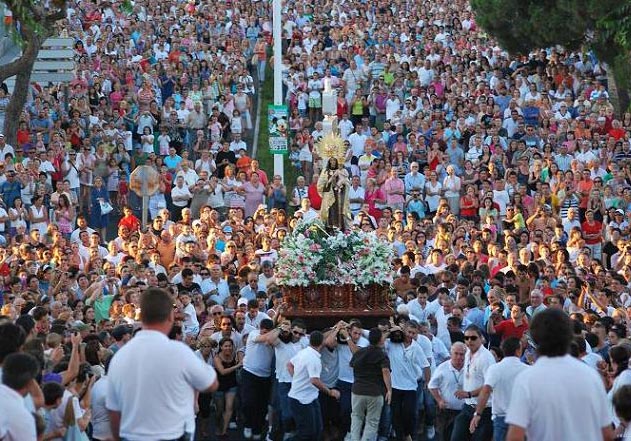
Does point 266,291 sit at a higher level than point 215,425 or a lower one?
higher

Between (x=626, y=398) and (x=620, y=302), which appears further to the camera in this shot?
(x=620, y=302)

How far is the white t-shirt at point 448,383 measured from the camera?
17.2 meters

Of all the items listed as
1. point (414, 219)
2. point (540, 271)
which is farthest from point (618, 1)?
point (540, 271)

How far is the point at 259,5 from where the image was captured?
4147 cm

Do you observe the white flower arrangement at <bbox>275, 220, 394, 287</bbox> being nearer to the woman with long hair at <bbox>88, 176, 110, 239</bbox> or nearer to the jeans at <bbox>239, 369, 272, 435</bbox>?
the jeans at <bbox>239, 369, 272, 435</bbox>

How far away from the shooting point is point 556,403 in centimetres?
930

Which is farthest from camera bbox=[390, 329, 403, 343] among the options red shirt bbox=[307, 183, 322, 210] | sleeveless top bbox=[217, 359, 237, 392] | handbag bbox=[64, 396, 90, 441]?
red shirt bbox=[307, 183, 322, 210]

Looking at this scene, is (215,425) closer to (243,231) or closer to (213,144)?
(243,231)

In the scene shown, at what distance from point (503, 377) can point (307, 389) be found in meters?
3.83

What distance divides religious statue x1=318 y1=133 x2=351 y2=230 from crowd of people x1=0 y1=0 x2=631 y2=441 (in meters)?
0.09

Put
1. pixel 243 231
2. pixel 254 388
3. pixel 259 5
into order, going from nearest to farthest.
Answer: pixel 254 388 → pixel 243 231 → pixel 259 5

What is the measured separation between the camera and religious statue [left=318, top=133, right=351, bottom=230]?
22.7 meters

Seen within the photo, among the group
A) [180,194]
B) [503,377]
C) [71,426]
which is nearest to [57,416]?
[71,426]

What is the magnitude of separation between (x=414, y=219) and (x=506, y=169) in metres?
4.16
